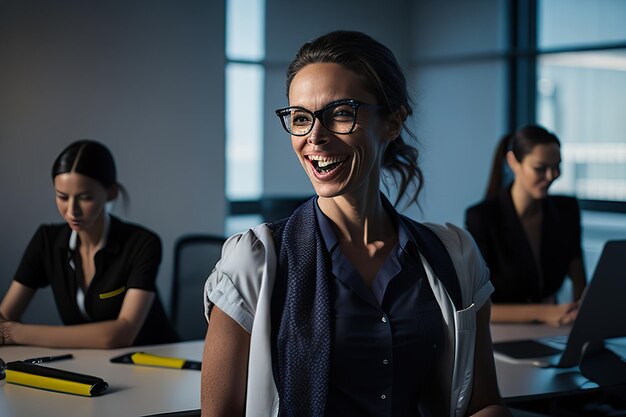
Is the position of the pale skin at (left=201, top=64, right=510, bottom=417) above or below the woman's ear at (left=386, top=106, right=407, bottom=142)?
below

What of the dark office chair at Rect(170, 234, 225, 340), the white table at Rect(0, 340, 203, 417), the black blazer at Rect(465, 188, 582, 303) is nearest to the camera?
the white table at Rect(0, 340, 203, 417)

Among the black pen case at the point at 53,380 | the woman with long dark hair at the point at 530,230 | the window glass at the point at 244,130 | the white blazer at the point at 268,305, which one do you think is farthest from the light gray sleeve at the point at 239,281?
the window glass at the point at 244,130

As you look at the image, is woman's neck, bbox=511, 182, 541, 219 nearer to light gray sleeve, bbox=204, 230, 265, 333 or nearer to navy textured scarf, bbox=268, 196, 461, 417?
navy textured scarf, bbox=268, 196, 461, 417

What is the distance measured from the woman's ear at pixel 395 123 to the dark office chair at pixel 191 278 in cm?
179

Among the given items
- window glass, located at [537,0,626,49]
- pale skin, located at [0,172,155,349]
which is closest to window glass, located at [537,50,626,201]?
window glass, located at [537,0,626,49]

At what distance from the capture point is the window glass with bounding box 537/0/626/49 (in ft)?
16.8

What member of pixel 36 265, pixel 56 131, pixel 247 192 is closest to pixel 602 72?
pixel 247 192

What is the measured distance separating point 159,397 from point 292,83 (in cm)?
90

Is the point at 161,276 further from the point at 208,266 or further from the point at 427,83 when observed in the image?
Answer: the point at 427,83

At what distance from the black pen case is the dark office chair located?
53.8 inches

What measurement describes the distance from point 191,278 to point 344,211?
6.27 ft

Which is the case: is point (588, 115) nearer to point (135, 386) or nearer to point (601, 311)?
point (601, 311)

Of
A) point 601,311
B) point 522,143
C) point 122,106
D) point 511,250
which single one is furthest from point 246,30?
point 601,311

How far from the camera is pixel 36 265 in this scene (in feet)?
9.87
